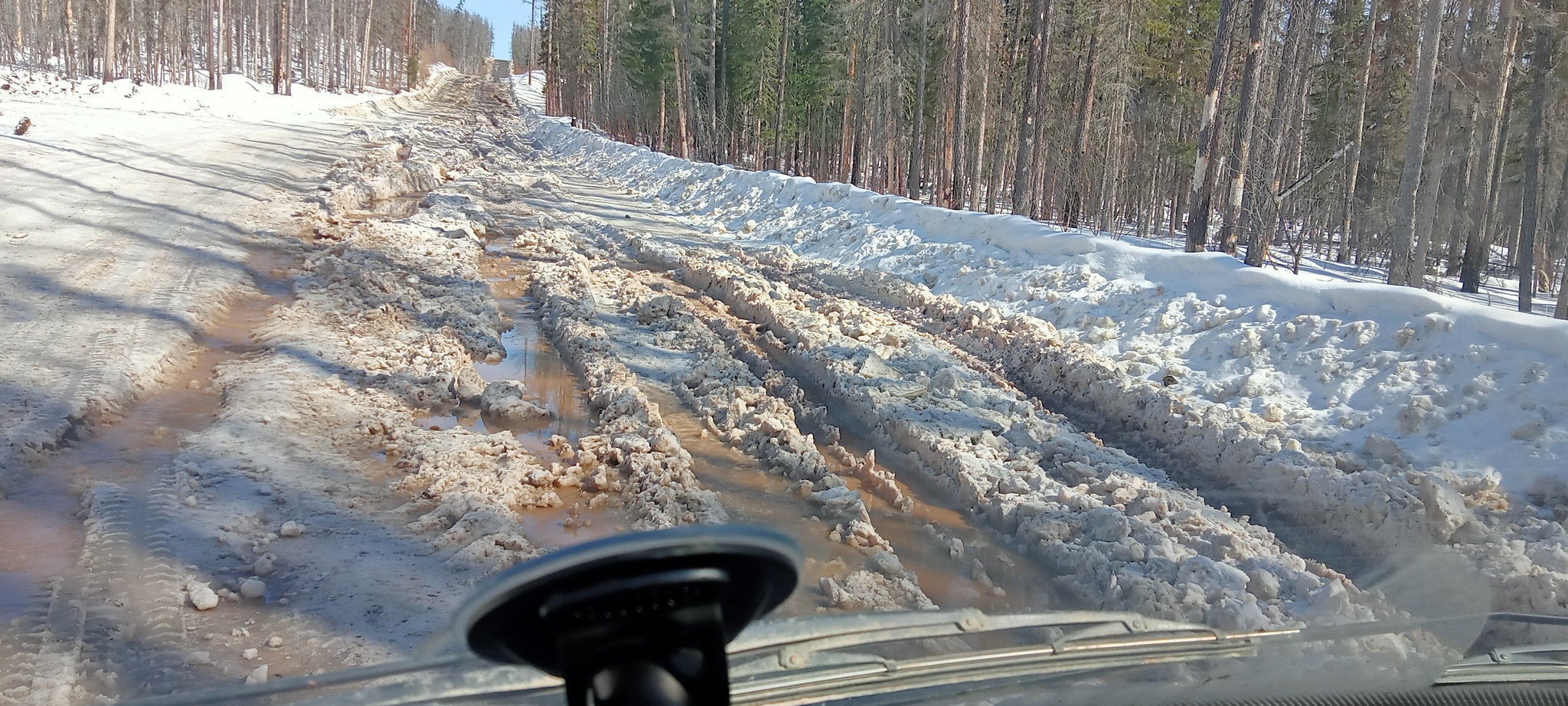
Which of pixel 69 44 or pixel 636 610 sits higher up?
pixel 69 44

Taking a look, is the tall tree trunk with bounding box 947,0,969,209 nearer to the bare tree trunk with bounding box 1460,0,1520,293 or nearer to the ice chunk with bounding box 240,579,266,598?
the bare tree trunk with bounding box 1460,0,1520,293

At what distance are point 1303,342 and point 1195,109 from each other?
1172 inches

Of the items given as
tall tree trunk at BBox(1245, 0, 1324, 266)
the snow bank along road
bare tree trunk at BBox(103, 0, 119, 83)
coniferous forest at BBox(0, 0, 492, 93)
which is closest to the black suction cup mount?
the snow bank along road

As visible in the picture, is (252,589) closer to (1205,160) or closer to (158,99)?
(1205,160)

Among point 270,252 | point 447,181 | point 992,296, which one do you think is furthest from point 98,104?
point 992,296

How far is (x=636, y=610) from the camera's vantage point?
1.24 metres

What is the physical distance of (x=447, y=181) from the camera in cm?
2400

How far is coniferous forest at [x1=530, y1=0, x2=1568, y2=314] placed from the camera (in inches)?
760

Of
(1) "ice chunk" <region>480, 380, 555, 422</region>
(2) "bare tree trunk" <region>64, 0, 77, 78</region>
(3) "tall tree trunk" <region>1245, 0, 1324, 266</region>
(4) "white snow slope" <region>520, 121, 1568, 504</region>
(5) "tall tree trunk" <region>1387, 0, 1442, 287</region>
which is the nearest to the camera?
(4) "white snow slope" <region>520, 121, 1568, 504</region>

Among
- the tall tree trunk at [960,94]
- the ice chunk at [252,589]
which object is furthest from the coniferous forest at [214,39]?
the ice chunk at [252,589]

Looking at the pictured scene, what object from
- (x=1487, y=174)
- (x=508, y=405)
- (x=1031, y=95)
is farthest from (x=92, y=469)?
A: (x=1487, y=174)

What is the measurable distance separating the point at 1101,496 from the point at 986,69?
24.9 m

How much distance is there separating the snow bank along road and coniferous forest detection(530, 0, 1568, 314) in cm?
838

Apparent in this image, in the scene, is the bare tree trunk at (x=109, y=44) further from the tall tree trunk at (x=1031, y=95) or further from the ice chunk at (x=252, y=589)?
the ice chunk at (x=252, y=589)
